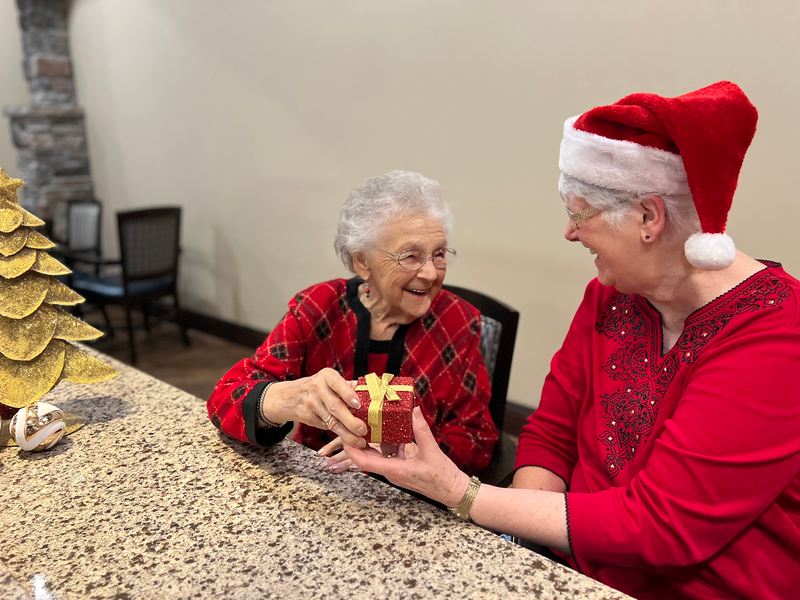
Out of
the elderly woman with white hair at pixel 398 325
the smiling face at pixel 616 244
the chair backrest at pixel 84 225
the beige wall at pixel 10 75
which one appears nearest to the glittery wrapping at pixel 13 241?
the elderly woman with white hair at pixel 398 325

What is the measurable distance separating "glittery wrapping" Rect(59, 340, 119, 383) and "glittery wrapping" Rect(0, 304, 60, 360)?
0.18 feet

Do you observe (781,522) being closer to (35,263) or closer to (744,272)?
(744,272)

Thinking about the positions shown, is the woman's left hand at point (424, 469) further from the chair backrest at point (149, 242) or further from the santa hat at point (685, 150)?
the chair backrest at point (149, 242)

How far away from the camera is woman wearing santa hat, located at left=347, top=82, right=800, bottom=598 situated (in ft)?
3.28

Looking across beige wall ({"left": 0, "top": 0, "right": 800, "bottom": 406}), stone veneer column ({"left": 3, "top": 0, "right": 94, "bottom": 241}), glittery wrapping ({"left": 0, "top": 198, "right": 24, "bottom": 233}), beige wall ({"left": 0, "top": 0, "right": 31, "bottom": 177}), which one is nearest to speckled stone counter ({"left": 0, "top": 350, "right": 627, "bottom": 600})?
glittery wrapping ({"left": 0, "top": 198, "right": 24, "bottom": 233})

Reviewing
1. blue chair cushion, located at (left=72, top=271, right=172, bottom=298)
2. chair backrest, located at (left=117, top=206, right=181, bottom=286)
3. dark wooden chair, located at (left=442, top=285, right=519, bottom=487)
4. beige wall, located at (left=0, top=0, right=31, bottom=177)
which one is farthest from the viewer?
beige wall, located at (left=0, top=0, right=31, bottom=177)

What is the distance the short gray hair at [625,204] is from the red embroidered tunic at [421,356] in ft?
2.15

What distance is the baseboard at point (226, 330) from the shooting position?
16.2 ft

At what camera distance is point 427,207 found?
5.35ft

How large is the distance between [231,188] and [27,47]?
126 inches

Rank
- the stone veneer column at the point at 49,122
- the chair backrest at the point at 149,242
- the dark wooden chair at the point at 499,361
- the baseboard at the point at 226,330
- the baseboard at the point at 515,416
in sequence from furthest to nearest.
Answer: the stone veneer column at the point at 49,122, the baseboard at the point at 226,330, the chair backrest at the point at 149,242, the baseboard at the point at 515,416, the dark wooden chair at the point at 499,361

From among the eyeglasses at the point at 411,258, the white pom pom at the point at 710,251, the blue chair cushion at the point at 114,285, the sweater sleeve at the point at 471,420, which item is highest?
the white pom pom at the point at 710,251

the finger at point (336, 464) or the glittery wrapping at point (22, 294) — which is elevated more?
the glittery wrapping at point (22, 294)

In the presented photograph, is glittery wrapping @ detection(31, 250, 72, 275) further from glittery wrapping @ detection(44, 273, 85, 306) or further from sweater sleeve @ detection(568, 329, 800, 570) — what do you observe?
sweater sleeve @ detection(568, 329, 800, 570)
